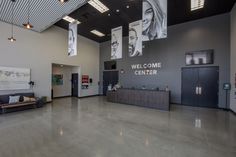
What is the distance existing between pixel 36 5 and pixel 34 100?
4.74m

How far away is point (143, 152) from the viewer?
277cm

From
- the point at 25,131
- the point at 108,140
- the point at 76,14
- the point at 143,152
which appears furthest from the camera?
the point at 76,14

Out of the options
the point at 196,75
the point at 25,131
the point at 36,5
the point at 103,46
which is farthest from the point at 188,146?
the point at 103,46

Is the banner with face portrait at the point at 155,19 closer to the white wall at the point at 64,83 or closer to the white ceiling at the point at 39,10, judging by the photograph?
the white ceiling at the point at 39,10

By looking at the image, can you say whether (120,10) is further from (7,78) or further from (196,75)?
(7,78)

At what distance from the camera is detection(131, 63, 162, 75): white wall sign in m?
9.06

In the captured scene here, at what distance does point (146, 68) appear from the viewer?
948cm

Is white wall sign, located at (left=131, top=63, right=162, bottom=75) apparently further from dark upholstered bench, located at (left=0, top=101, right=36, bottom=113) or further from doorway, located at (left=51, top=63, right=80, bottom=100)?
dark upholstered bench, located at (left=0, top=101, right=36, bottom=113)

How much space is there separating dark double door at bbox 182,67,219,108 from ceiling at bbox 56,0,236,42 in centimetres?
302

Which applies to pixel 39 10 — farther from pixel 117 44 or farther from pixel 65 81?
pixel 65 81

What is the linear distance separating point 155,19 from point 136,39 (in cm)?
163

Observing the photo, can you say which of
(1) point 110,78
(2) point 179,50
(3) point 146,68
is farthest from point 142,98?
(1) point 110,78

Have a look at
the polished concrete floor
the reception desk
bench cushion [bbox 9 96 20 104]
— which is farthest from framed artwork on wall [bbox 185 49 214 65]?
bench cushion [bbox 9 96 20 104]

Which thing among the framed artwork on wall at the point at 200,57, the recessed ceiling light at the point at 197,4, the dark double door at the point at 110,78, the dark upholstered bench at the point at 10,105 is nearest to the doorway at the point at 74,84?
the dark double door at the point at 110,78
